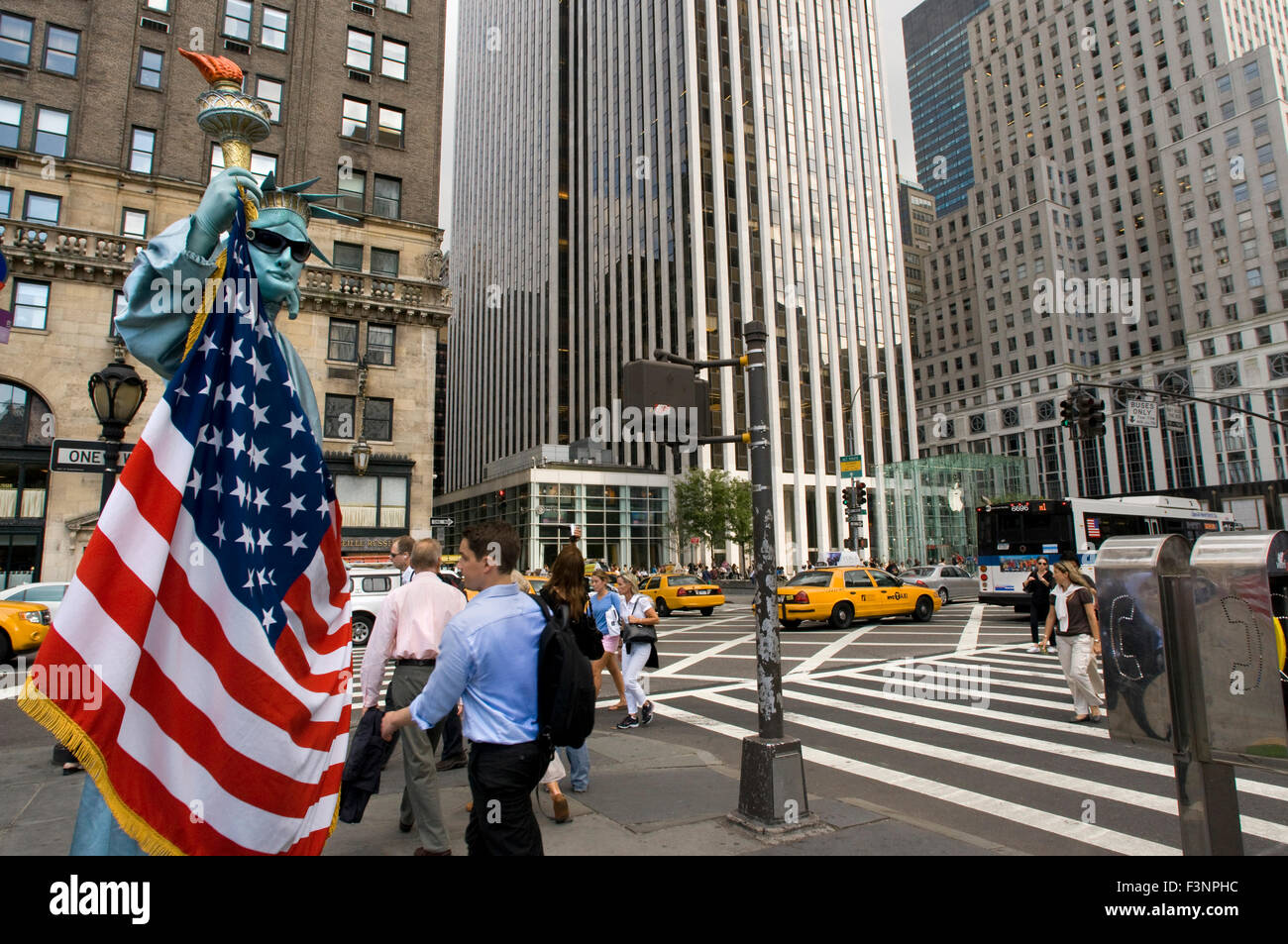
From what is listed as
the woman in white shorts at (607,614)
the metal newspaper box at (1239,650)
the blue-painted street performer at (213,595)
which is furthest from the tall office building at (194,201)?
the metal newspaper box at (1239,650)

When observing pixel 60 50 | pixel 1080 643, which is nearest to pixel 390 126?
pixel 60 50

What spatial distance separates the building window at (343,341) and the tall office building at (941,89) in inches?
5834

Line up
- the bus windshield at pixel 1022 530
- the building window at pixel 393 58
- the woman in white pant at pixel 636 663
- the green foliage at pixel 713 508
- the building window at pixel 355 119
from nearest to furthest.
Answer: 1. the woman in white pant at pixel 636 663
2. the bus windshield at pixel 1022 530
3. the building window at pixel 355 119
4. the building window at pixel 393 58
5. the green foliage at pixel 713 508

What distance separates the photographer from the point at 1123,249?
298 feet

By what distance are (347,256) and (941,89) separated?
6667 inches

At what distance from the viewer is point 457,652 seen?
134 inches

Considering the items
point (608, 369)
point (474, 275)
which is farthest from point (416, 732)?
point (474, 275)

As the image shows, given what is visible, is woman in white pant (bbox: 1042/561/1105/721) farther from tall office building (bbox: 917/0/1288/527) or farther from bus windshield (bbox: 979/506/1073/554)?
tall office building (bbox: 917/0/1288/527)

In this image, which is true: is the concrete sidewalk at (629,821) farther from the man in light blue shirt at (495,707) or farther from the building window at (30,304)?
the building window at (30,304)

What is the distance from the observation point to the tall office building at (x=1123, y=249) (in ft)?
245

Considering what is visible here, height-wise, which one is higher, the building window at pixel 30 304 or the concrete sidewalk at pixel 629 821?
the building window at pixel 30 304

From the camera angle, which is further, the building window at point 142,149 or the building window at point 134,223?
the building window at point 142,149

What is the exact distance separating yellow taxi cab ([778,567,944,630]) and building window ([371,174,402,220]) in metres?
24.5
